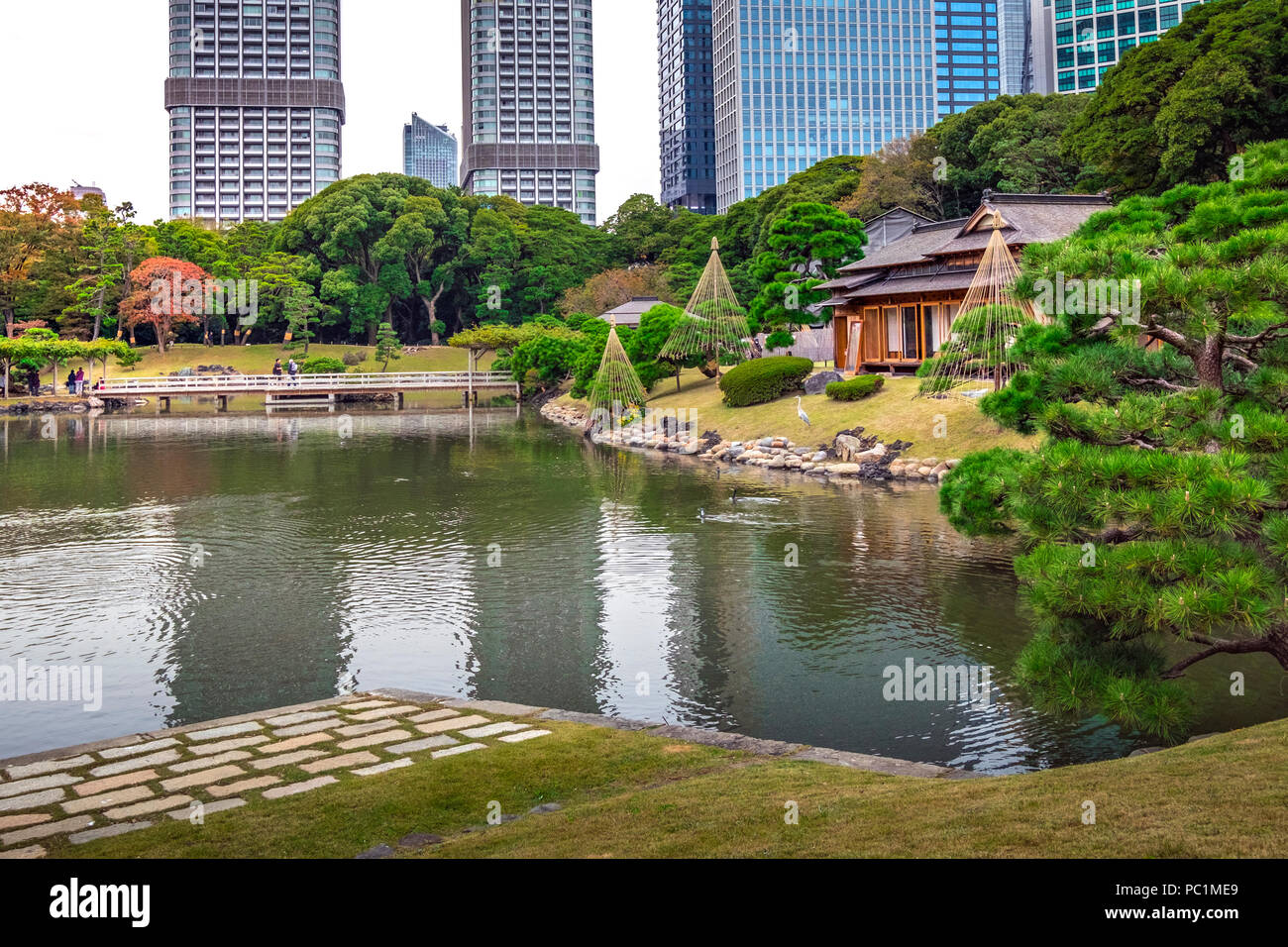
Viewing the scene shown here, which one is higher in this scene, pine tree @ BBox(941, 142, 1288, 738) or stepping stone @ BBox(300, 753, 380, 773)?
pine tree @ BBox(941, 142, 1288, 738)

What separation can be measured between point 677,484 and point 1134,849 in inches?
986

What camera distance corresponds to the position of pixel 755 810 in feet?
23.0

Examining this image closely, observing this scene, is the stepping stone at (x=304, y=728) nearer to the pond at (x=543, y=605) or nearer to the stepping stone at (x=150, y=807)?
the pond at (x=543, y=605)

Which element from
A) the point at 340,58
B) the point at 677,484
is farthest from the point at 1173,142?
the point at 340,58

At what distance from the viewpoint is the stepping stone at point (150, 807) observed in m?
7.86

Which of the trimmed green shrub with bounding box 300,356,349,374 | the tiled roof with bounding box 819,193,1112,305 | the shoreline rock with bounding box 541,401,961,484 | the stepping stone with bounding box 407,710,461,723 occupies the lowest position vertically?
the stepping stone with bounding box 407,710,461,723

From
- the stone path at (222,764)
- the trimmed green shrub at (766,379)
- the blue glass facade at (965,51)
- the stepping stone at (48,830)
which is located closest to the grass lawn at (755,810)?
the stone path at (222,764)

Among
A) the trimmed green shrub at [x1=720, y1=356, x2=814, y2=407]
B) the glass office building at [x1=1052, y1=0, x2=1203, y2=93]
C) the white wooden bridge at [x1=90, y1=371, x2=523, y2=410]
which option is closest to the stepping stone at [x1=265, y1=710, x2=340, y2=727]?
the trimmed green shrub at [x1=720, y1=356, x2=814, y2=407]

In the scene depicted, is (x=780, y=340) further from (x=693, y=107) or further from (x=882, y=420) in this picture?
(x=693, y=107)

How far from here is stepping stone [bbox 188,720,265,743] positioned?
9.92 meters

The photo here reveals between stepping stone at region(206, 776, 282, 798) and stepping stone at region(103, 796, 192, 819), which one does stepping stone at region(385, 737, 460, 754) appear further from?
stepping stone at region(103, 796, 192, 819)

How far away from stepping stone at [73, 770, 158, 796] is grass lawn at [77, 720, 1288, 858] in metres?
1.35

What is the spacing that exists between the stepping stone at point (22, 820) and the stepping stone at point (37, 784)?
2.02 feet
